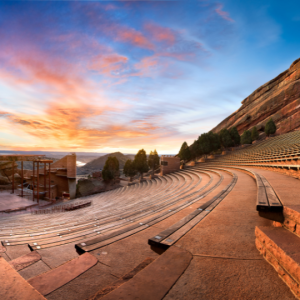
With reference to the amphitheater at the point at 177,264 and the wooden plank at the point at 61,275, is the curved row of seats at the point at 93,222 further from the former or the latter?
the wooden plank at the point at 61,275

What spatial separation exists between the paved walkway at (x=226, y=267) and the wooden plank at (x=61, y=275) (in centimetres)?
131

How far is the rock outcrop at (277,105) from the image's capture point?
2023 inches

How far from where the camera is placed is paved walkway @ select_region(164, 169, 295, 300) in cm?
170

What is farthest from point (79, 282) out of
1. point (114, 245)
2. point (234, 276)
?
point (234, 276)

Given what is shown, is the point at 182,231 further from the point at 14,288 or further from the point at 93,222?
the point at 93,222

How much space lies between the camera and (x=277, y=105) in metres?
57.0

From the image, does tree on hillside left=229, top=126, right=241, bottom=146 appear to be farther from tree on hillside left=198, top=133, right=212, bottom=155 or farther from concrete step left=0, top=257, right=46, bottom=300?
concrete step left=0, top=257, right=46, bottom=300

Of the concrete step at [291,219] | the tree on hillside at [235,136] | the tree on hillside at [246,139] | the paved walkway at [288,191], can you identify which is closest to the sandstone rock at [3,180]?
the paved walkway at [288,191]

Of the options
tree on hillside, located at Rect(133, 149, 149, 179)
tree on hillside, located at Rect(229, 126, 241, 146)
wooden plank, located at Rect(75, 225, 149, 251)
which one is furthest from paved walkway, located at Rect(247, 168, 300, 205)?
tree on hillside, located at Rect(229, 126, 241, 146)

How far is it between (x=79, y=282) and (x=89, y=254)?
55 centimetres

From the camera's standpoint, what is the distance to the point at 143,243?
3158mm

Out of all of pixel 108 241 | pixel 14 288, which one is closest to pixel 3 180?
pixel 108 241

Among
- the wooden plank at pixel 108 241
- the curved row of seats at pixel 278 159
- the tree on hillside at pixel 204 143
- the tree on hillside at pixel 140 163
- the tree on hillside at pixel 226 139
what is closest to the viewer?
the wooden plank at pixel 108 241

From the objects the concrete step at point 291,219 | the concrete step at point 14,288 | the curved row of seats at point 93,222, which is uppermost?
the concrete step at point 291,219
